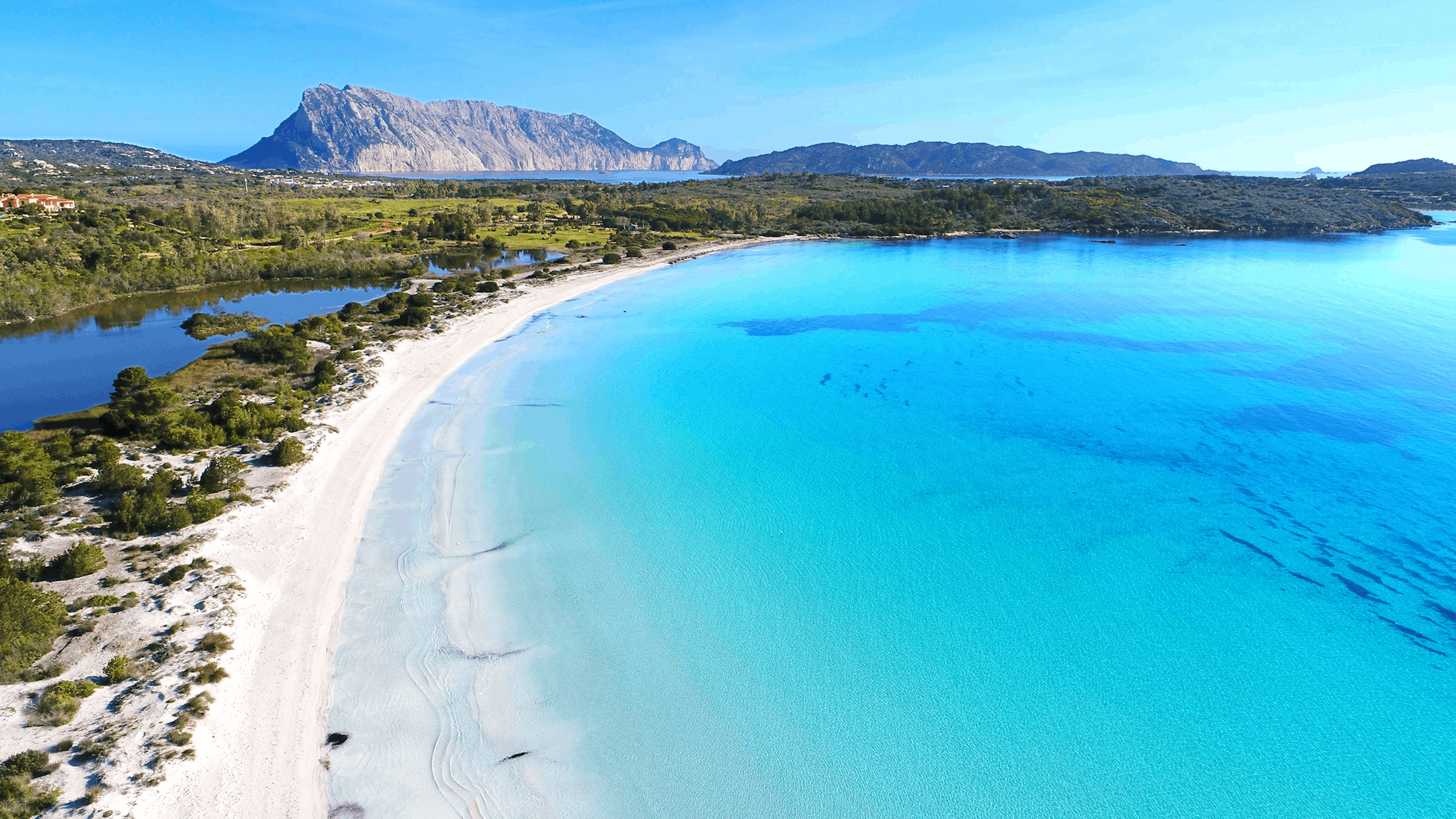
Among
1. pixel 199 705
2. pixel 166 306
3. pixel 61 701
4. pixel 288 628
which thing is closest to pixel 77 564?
pixel 61 701

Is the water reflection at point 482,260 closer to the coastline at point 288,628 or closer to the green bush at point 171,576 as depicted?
the coastline at point 288,628

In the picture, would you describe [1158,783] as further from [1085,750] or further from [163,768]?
[163,768]

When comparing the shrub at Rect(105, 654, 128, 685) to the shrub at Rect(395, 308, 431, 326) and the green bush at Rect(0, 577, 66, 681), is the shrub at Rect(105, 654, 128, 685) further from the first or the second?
the shrub at Rect(395, 308, 431, 326)

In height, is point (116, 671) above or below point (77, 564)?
below

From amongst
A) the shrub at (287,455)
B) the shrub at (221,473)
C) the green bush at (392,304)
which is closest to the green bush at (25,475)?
the shrub at (221,473)

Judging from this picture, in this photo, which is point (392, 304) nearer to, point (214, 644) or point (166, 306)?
point (166, 306)

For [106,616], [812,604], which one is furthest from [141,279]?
[812,604]

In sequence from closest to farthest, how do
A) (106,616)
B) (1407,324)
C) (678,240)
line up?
(106,616) → (1407,324) → (678,240)

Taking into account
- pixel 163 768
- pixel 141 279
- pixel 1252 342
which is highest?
pixel 141 279
